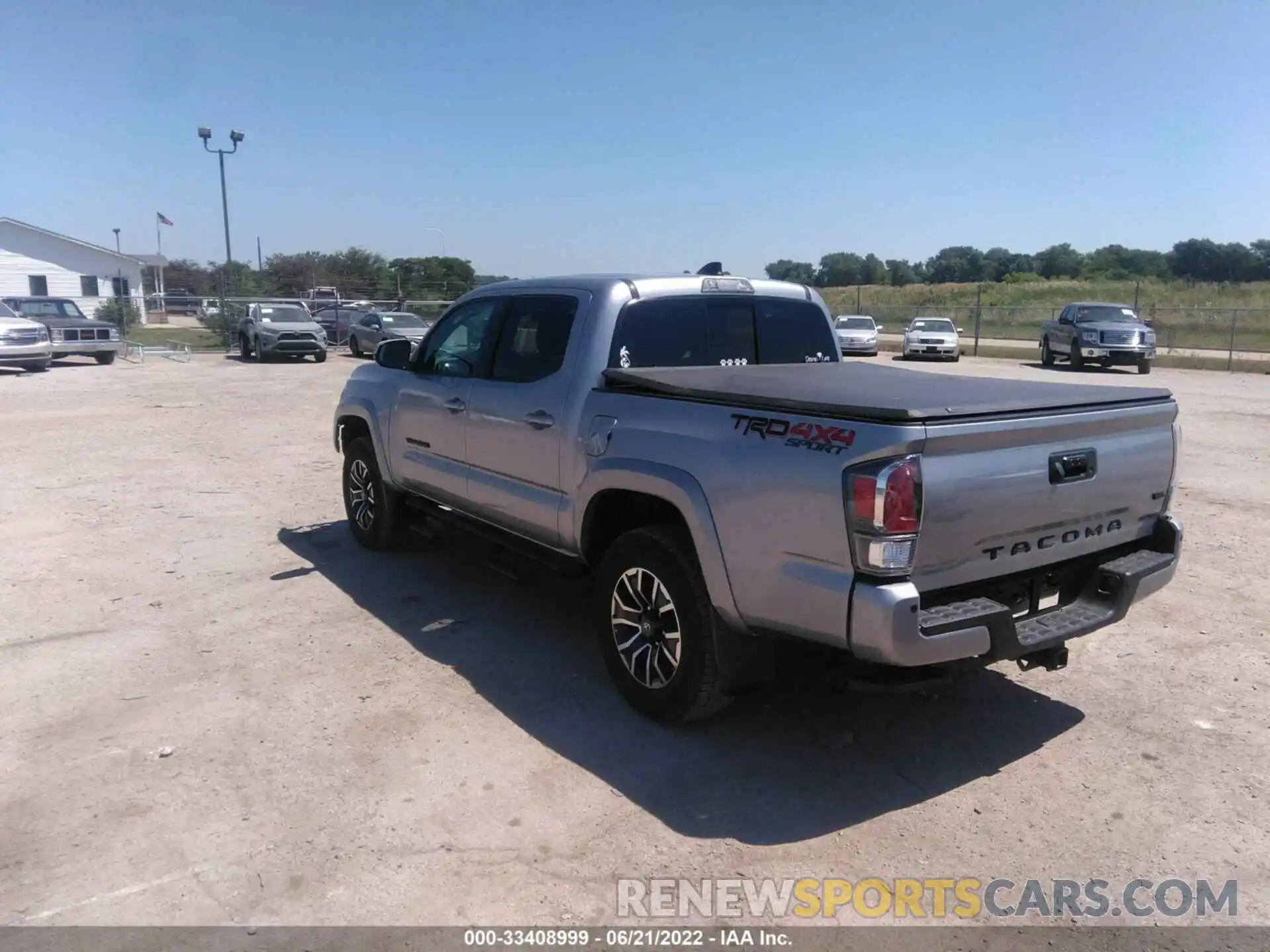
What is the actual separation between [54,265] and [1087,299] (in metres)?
55.2

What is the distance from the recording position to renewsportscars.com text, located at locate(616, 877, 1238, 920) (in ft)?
10.1

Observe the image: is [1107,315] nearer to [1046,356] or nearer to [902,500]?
[1046,356]

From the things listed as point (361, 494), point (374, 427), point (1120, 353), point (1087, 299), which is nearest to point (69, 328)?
point (361, 494)

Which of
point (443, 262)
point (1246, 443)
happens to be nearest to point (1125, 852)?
point (1246, 443)

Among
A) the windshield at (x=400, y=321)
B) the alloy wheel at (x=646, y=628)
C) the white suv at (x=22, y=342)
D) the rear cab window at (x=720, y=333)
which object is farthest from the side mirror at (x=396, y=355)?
the windshield at (x=400, y=321)

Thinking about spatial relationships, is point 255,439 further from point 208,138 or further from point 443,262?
point 443,262

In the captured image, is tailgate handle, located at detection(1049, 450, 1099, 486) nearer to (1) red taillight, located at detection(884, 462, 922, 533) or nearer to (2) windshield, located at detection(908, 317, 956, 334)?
(1) red taillight, located at detection(884, 462, 922, 533)

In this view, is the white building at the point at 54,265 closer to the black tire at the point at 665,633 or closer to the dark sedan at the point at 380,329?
the dark sedan at the point at 380,329

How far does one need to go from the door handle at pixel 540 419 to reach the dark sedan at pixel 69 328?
79.0 ft

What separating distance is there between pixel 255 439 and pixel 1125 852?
11.8 metres

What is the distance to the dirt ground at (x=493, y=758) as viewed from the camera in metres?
3.26

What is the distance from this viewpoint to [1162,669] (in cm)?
500

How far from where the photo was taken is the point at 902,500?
318 centimetres

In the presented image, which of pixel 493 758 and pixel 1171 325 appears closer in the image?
pixel 493 758
